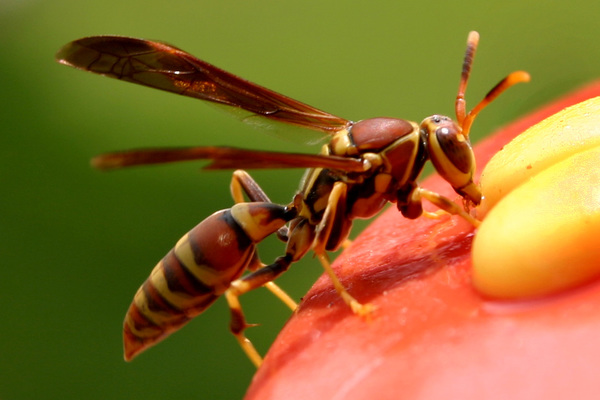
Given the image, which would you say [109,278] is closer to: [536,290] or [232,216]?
[232,216]

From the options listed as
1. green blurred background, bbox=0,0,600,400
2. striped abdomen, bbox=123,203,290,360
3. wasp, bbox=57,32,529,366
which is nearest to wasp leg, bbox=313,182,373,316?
wasp, bbox=57,32,529,366

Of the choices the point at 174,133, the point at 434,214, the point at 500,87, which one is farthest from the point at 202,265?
the point at 174,133

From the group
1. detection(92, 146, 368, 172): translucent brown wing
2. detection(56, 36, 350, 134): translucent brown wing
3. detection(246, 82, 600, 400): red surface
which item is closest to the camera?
detection(246, 82, 600, 400): red surface

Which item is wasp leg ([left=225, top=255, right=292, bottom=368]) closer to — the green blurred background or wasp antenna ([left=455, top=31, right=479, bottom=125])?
wasp antenna ([left=455, top=31, right=479, bottom=125])

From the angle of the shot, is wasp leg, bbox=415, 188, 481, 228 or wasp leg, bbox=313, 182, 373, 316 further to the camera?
wasp leg, bbox=313, 182, 373, 316

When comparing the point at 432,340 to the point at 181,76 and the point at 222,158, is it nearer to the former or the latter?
the point at 222,158

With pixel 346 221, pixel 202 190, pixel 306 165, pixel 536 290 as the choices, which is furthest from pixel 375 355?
pixel 202 190

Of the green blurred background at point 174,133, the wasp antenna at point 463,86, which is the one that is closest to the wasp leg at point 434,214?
the wasp antenna at point 463,86
